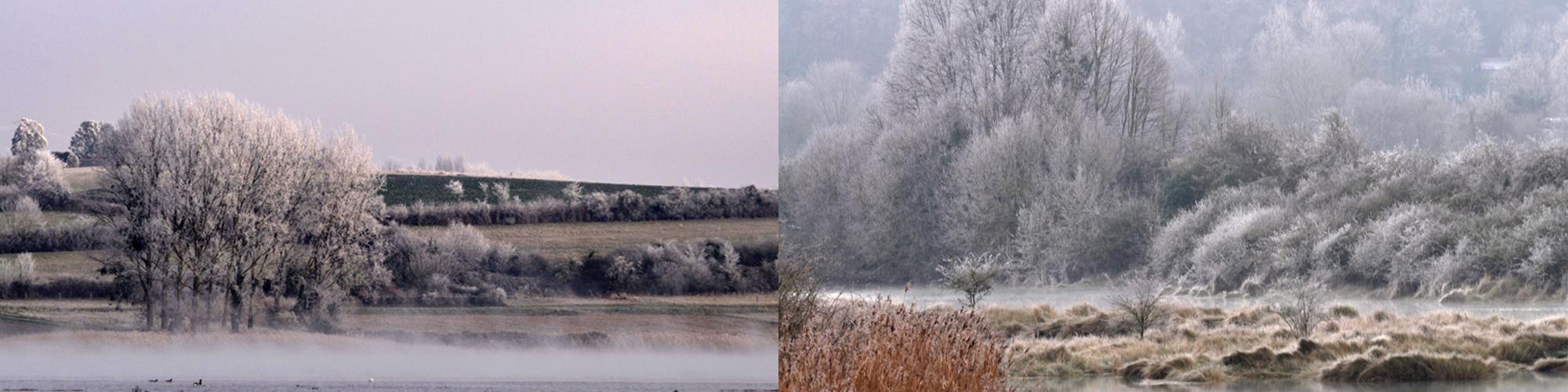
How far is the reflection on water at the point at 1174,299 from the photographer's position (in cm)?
803

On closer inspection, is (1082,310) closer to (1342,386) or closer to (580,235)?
(1342,386)

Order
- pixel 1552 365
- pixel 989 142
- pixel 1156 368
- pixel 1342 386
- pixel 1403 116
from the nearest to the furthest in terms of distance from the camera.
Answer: pixel 1342 386
pixel 1552 365
pixel 1156 368
pixel 1403 116
pixel 989 142

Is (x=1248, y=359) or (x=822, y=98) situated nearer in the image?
(x=1248, y=359)

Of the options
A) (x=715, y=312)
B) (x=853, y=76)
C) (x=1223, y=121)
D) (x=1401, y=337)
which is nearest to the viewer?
(x=715, y=312)

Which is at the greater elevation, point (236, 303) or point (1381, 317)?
point (236, 303)

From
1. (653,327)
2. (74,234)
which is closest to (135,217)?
(74,234)

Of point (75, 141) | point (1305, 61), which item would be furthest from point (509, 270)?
point (1305, 61)

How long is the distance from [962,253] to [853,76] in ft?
5.08

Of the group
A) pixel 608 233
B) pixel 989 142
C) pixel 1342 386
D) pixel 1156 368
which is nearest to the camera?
pixel 608 233

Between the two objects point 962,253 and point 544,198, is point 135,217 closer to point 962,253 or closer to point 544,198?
point 544,198

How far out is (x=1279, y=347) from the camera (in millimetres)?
8211

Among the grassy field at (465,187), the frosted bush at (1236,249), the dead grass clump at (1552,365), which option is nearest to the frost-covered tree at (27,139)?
the grassy field at (465,187)

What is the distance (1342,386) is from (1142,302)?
1318 mm

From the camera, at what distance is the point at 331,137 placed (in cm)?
708
